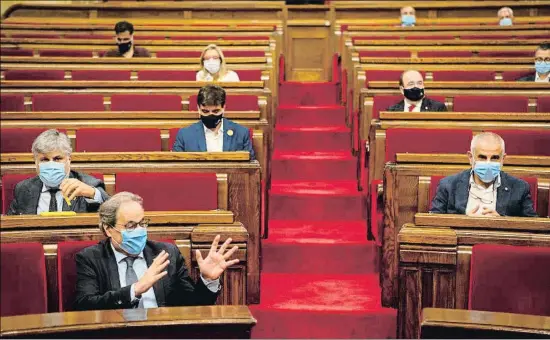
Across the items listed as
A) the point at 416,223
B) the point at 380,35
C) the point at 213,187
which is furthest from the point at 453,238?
the point at 380,35

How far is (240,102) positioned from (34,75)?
569 mm

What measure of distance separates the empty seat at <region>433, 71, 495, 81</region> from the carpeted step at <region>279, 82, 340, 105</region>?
412 millimetres

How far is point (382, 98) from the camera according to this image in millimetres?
1601

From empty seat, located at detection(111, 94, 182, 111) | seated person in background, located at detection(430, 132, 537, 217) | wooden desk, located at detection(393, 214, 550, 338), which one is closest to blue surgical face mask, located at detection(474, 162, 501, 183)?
seated person in background, located at detection(430, 132, 537, 217)

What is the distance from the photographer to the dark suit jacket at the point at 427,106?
1.52 meters

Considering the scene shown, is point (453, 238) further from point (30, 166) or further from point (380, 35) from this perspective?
point (380, 35)

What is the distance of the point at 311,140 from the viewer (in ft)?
5.97

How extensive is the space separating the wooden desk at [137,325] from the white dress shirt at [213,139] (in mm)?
756

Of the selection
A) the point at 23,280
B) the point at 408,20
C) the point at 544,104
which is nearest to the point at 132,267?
the point at 23,280

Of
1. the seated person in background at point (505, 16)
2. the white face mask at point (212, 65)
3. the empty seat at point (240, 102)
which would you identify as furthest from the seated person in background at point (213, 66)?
the seated person in background at point (505, 16)

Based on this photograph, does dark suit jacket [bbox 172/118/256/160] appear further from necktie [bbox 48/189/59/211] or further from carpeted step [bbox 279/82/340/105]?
carpeted step [bbox 279/82/340/105]

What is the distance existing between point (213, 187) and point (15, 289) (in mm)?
380

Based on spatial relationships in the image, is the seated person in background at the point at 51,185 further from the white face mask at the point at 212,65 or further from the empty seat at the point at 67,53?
the empty seat at the point at 67,53

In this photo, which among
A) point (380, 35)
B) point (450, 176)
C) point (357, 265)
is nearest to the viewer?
point (450, 176)
